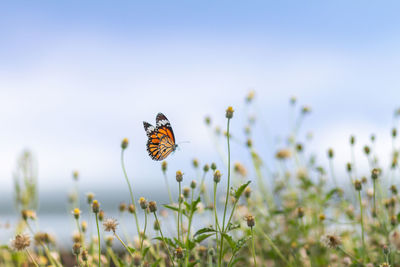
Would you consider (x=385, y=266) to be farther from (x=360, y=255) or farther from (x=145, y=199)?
(x=145, y=199)

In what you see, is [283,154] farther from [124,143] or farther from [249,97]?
[124,143]

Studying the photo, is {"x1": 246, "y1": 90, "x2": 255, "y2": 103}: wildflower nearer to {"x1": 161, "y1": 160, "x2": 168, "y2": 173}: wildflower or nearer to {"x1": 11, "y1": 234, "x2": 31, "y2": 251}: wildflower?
{"x1": 161, "y1": 160, "x2": 168, "y2": 173}: wildflower

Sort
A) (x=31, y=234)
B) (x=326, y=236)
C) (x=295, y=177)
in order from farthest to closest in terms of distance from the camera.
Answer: (x=295, y=177), (x=326, y=236), (x=31, y=234)

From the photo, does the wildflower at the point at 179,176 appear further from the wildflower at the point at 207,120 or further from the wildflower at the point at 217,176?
the wildflower at the point at 207,120

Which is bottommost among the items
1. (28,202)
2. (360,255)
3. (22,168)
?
(360,255)

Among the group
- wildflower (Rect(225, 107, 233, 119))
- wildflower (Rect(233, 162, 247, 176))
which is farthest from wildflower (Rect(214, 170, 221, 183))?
wildflower (Rect(233, 162, 247, 176))

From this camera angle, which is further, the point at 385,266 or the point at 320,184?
the point at 320,184

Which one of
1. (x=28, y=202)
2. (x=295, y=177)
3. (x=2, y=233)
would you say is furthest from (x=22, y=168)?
(x=295, y=177)
